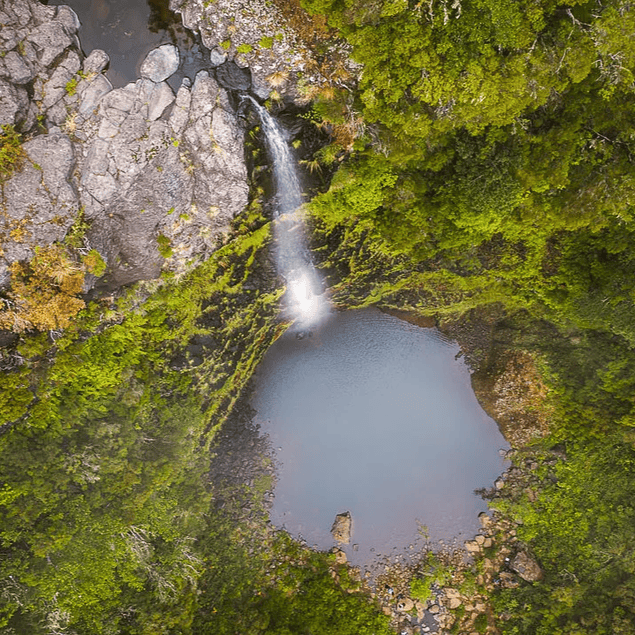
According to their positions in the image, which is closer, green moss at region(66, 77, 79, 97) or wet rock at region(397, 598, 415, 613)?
green moss at region(66, 77, 79, 97)

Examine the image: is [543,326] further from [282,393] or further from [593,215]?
[282,393]

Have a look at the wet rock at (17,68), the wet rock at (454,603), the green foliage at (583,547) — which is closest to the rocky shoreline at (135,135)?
the wet rock at (17,68)

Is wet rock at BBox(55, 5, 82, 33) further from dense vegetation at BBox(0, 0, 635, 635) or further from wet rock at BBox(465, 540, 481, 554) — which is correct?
wet rock at BBox(465, 540, 481, 554)

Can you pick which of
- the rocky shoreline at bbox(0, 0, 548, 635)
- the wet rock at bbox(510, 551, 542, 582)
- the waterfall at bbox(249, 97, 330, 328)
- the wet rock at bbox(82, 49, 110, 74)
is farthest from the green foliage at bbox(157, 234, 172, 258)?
the wet rock at bbox(510, 551, 542, 582)

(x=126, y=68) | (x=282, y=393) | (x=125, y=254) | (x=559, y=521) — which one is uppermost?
(x=126, y=68)

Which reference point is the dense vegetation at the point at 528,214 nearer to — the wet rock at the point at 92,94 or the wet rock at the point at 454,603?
the wet rock at the point at 454,603

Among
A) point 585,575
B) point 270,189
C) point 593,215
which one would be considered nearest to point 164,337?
point 270,189
